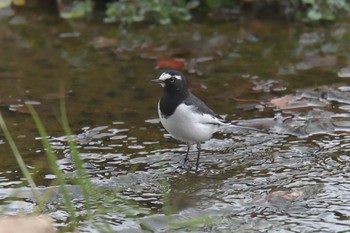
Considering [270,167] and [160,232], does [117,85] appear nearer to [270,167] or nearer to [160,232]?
[270,167]

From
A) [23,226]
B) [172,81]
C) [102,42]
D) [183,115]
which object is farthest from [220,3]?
[23,226]

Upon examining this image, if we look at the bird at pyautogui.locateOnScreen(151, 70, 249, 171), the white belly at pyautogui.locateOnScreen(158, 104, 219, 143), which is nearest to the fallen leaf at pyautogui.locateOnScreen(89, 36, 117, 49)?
the bird at pyautogui.locateOnScreen(151, 70, 249, 171)

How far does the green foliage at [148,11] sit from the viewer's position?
10133 mm

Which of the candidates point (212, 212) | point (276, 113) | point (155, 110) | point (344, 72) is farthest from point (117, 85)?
point (212, 212)

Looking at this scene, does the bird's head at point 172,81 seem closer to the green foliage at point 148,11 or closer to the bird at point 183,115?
the bird at point 183,115

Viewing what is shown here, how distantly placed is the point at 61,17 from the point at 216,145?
3.94 meters

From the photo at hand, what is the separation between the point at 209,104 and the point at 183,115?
140 cm

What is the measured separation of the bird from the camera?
6621mm

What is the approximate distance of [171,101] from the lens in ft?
21.9

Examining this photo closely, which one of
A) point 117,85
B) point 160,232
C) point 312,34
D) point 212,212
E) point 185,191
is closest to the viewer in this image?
point 160,232

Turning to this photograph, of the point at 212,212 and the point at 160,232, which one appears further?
the point at 212,212

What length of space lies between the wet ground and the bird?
27 centimetres

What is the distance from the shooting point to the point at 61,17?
10.5 metres

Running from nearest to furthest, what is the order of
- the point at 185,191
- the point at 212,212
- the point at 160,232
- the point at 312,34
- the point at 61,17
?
the point at 160,232 < the point at 212,212 < the point at 185,191 < the point at 312,34 < the point at 61,17
